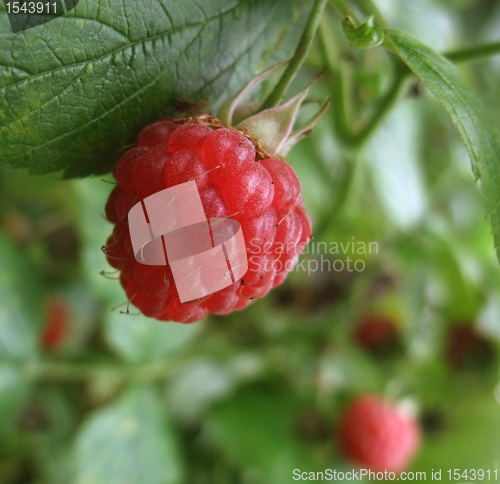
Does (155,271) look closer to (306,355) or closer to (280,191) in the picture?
(280,191)

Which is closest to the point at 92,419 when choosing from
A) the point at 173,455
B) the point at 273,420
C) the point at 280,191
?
the point at 173,455

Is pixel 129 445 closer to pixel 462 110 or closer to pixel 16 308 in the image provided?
pixel 16 308

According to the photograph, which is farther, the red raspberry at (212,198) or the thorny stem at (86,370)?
the thorny stem at (86,370)

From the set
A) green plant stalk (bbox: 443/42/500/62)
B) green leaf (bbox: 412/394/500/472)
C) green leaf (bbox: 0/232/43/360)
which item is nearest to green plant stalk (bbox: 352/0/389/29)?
green plant stalk (bbox: 443/42/500/62)

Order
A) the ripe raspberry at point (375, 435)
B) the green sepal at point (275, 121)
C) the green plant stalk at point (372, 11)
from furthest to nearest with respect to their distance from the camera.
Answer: the ripe raspberry at point (375, 435)
the green plant stalk at point (372, 11)
the green sepal at point (275, 121)
